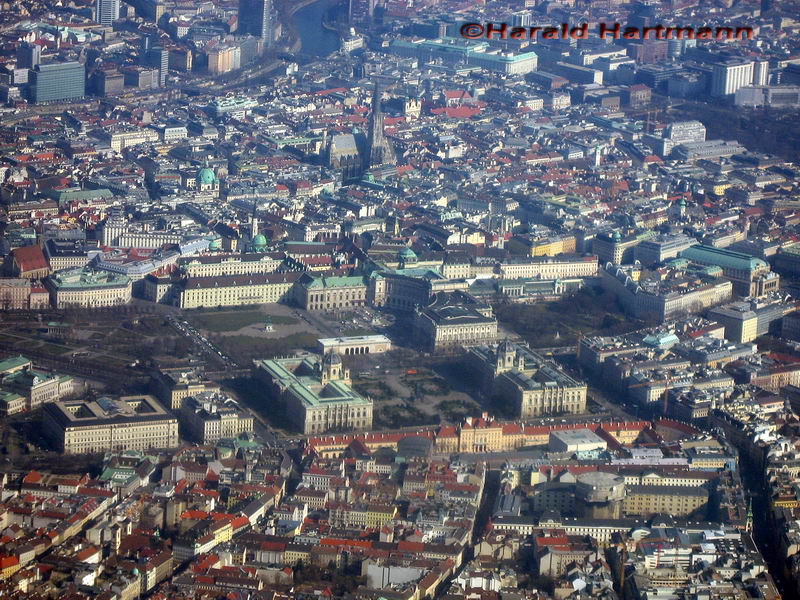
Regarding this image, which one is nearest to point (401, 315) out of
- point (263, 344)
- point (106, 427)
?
point (263, 344)

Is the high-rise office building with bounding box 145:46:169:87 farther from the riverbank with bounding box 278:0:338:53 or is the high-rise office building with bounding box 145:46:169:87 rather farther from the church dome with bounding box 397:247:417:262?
the church dome with bounding box 397:247:417:262

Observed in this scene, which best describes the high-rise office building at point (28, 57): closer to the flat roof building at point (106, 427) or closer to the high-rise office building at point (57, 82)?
the high-rise office building at point (57, 82)

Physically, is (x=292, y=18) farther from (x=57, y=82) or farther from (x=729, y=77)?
(x=729, y=77)

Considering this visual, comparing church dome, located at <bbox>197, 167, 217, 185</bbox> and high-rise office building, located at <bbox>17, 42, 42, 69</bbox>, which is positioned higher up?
high-rise office building, located at <bbox>17, 42, 42, 69</bbox>

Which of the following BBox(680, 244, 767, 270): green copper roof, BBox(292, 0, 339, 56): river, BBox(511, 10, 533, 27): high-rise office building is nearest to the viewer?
BBox(680, 244, 767, 270): green copper roof

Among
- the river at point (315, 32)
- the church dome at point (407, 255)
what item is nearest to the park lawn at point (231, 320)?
the church dome at point (407, 255)

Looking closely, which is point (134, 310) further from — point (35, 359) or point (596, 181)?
point (596, 181)

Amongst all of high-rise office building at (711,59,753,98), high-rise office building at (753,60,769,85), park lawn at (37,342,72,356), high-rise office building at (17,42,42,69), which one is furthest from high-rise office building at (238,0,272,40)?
park lawn at (37,342,72,356)
